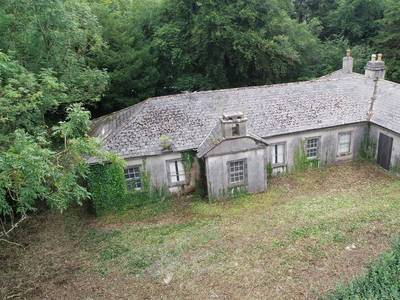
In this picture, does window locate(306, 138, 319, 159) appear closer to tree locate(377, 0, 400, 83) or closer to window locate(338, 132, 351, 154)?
window locate(338, 132, 351, 154)

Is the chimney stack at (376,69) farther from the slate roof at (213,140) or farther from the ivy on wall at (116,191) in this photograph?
the ivy on wall at (116,191)

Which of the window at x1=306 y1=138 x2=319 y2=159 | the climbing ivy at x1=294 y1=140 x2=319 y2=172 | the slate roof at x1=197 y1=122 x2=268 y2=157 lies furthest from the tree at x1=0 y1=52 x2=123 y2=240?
the window at x1=306 y1=138 x2=319 y2=159

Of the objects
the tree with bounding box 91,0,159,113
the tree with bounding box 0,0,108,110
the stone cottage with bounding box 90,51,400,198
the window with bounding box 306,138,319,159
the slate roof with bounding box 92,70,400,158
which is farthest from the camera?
the tree with bounding box 91,0,159,113

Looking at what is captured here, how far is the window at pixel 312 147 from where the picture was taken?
23.8 meters

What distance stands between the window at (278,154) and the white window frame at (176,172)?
615 centimetres

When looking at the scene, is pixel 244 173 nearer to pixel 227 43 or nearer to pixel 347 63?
pixel 347 63

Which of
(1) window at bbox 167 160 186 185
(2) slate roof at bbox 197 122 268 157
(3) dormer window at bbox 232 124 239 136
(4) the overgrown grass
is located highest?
(3) dormer window at bbox 232 124 239 136

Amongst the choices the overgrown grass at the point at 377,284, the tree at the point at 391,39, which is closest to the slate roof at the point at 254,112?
the overgrown grass at the point at 377,284

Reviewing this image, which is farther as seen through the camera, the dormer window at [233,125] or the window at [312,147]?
the window at [312,147]

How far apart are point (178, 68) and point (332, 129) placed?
60.9 feet

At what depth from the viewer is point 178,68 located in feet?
120

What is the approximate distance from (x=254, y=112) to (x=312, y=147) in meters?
4.70

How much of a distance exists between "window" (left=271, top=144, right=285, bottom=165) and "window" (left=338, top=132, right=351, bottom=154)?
14.4 ft

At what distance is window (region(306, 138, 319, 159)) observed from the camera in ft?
78.2
